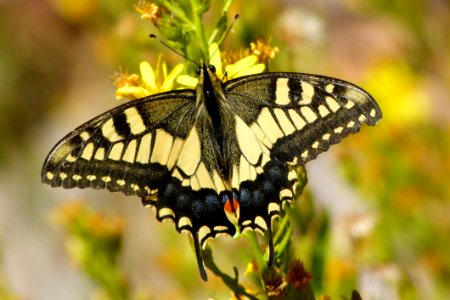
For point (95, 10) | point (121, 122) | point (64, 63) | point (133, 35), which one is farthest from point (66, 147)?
point (64, 63)

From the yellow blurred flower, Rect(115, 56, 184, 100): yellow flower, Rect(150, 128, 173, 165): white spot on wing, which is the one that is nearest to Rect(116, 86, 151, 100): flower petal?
Rect(115, 56, 184, 100): yellow flower

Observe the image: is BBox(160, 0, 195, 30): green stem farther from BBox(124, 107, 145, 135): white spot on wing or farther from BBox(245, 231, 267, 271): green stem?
BBox(245, 231, 267, 271): green stem

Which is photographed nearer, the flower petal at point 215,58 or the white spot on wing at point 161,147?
the flower petal at point 215,58

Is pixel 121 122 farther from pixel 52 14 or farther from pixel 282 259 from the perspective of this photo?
pixel 52 14

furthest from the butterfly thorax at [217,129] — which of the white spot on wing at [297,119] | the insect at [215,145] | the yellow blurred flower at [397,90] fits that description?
the yellow blurred flower at [397,90]

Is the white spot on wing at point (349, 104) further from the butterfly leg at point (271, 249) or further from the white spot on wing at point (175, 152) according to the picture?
the white spot on wing at point (175, 152)

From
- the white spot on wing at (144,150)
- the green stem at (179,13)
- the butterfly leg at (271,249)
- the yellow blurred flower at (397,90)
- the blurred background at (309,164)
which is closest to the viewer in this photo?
the butterfly leg at (271,249)
